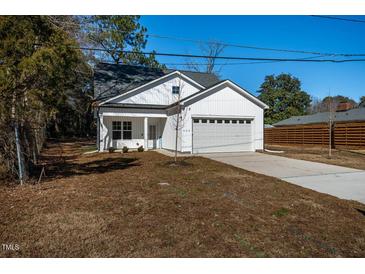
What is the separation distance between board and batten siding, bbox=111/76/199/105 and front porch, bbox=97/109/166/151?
1.18 meters

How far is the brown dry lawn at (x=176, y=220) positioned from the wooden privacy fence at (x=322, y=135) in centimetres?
1484

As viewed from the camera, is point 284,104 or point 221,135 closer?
point 221,135

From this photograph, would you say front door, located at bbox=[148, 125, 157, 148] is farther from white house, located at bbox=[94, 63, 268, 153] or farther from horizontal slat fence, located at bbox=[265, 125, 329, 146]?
horizontal slat fence, located at bbox=[265, 125, 329, 146]

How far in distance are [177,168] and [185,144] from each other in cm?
529

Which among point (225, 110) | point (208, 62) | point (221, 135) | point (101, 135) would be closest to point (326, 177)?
point (221, 135)

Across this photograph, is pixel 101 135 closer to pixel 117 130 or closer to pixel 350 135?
pixel 117 130

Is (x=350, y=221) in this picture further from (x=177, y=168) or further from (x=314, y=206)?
(x=177, y=168)

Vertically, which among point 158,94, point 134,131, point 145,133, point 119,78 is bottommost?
point 145,133

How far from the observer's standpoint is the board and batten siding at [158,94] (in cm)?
1670

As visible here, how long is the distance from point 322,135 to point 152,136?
46.5 ft

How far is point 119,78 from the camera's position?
63.4 feet

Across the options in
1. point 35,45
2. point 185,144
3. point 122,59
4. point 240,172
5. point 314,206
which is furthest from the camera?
point 122,59

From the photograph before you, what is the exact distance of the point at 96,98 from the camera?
17.0 metres

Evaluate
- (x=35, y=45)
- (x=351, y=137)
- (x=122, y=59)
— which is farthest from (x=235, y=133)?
(x=122, y=59)
